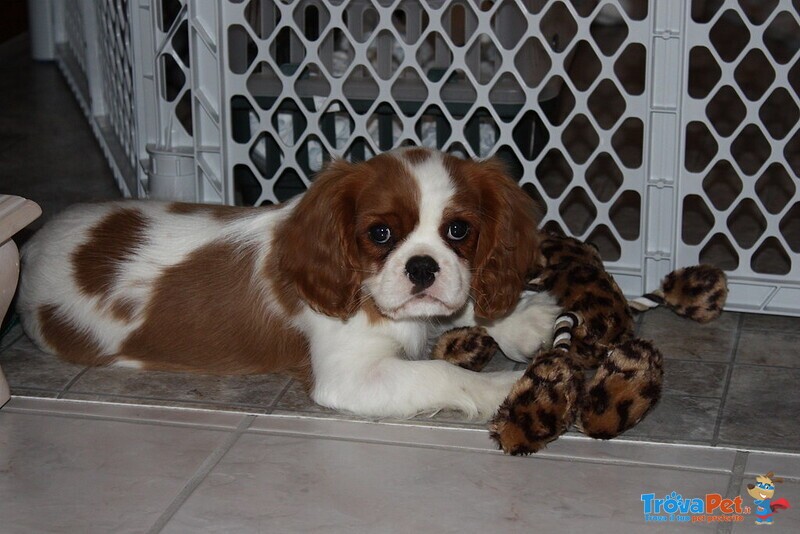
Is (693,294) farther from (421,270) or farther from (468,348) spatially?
(421,270)

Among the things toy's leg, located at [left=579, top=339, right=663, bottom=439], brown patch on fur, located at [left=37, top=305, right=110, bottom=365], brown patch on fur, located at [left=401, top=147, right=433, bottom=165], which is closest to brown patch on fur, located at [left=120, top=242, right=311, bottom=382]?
brown patch on fur, located at [left=37, top=305, right=110, bottom=365]

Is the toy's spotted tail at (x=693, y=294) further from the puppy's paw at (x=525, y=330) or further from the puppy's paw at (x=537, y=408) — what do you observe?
the puppy's paw at (x=537, y=408)

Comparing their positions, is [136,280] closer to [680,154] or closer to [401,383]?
[401,383]

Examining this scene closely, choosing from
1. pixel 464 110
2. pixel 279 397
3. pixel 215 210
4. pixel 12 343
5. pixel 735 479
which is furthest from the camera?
pixel 464 110

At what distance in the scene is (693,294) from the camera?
128 inches

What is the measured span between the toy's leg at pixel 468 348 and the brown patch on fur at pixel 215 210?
0.64 meters

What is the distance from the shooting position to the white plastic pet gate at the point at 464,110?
337 cm

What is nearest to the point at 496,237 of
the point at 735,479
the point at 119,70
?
the point at 735,479

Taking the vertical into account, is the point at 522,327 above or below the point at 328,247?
below

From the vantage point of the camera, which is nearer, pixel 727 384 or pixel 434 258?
pixel 434 258

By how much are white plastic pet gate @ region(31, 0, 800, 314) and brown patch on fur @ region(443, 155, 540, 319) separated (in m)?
0.74

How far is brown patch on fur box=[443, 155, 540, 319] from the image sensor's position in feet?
9.11

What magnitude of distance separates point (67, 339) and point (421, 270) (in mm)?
1111
